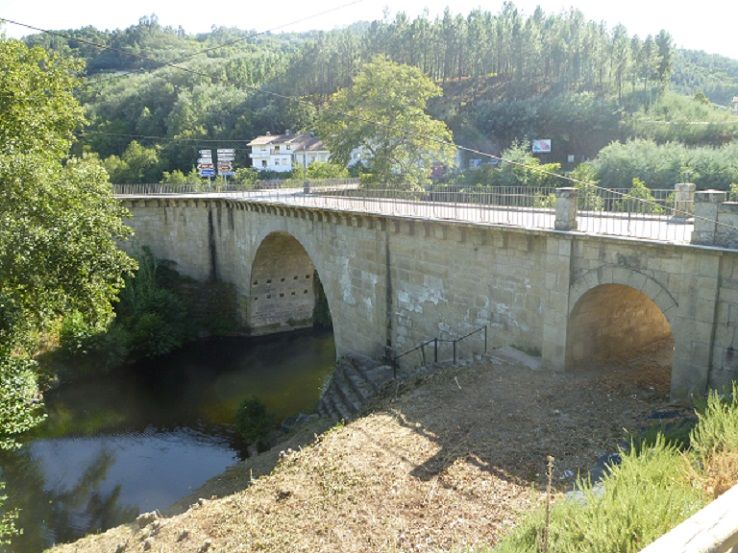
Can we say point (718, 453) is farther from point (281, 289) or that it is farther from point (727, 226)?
point (281, 289)

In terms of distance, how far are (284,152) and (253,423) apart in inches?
1935

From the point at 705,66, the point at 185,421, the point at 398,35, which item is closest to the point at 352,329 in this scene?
the point at 185,421

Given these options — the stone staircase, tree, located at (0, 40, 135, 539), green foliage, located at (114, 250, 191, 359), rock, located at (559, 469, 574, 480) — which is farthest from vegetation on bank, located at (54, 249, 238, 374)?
rock, located at (559, 469, 574, 480)

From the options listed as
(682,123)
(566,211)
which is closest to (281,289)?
(566,211)

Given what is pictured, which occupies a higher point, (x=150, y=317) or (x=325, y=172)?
(x=325, y=172)

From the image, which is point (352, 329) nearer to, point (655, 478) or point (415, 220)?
point (415, 220)

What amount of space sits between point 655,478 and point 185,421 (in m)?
18.7

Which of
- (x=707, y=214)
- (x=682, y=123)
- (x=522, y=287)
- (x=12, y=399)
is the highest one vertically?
(x=682, y=123)

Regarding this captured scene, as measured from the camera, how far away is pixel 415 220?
59.2 ft

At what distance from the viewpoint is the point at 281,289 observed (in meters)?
33.4

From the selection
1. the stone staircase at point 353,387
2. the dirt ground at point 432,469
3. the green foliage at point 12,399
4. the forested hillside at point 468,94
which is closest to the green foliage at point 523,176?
the forested hillside at point 468,94

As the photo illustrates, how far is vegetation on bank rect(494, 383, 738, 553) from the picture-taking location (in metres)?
5.89

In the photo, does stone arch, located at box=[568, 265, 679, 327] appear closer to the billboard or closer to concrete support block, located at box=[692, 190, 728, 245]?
concrete support block, located at box=[692, 190, 728, 245]

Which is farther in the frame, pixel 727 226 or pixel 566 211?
pixel 566 211
